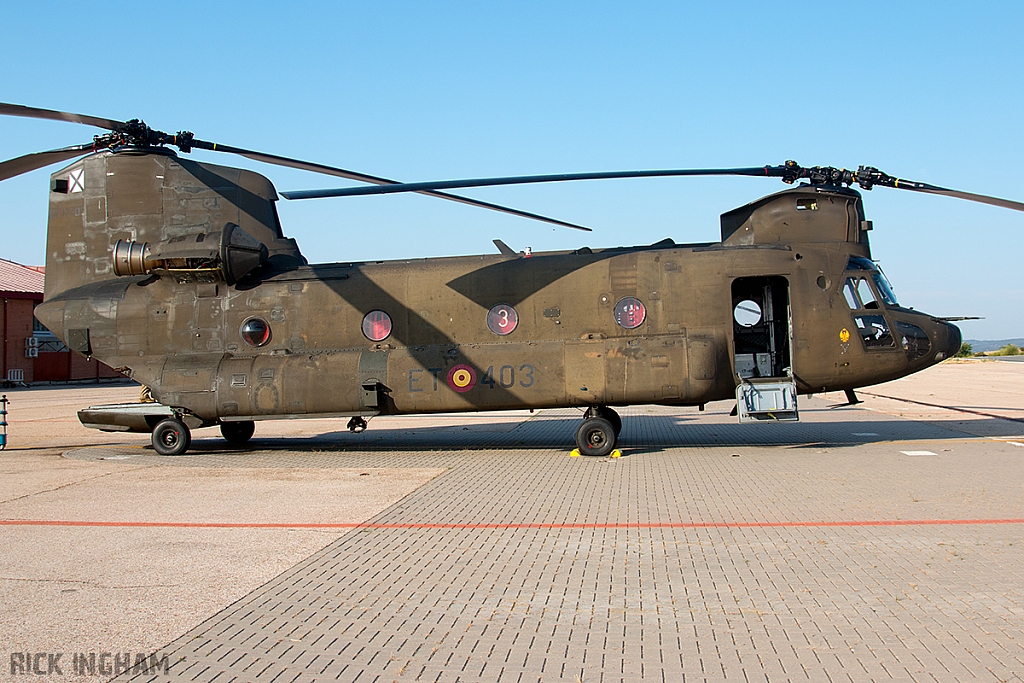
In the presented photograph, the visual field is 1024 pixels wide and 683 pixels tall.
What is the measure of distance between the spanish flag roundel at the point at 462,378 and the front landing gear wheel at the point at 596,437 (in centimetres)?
202

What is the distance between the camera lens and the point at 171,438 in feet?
48.7

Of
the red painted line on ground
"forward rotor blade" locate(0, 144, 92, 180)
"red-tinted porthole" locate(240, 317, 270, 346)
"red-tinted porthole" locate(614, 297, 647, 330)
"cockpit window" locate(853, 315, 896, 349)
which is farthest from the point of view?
"red-tinted porthole" locate(240, 317, 270, 346)

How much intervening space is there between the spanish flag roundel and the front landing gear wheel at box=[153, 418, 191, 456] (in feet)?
16.6

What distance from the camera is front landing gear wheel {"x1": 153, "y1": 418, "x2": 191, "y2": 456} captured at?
48.3 ft

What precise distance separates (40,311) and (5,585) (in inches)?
405

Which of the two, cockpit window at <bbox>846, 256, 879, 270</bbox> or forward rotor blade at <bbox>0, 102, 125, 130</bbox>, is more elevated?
forward rotor blade at <bbox>0, 102, 125, 130</bbox>

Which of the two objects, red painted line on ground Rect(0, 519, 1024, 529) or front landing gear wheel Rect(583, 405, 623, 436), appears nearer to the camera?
red painted line on ground Rect(0, 519, 1024, 529)

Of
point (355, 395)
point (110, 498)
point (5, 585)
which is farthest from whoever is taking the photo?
point (355, 395)

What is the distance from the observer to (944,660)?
4547 mm

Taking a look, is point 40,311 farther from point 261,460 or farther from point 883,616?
point 883,616

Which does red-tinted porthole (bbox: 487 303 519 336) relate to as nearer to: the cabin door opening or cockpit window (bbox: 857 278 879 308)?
the cabin door opening

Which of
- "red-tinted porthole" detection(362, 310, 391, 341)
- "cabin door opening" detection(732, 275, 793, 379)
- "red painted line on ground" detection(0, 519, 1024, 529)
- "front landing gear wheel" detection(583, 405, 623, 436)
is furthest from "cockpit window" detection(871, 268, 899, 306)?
"red-tinted porthole" detection(362, 310, 391, 341)

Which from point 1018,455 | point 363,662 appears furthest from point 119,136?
point 1018,455

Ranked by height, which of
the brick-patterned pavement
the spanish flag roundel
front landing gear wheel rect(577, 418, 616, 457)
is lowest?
the brick-patterned pavement
